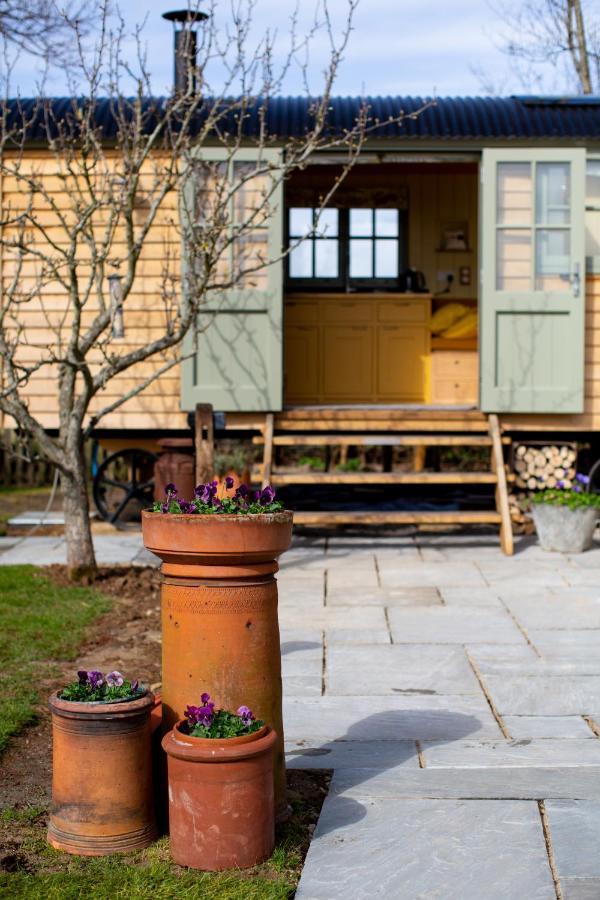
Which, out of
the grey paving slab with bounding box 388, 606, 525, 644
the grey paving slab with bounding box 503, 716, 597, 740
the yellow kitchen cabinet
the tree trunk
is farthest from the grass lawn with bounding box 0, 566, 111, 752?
the yellow kitchen cabinet

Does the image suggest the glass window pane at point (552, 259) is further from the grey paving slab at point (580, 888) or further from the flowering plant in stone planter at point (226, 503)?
the grey paving slab at point (580, 888)

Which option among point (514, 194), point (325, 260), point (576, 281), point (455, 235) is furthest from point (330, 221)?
point (576, 281)

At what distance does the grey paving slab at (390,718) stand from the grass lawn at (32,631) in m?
1.03

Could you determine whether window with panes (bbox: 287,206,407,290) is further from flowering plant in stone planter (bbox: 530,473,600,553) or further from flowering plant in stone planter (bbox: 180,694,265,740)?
flowering plant in stone planter (bbox: 180,694,265,740)

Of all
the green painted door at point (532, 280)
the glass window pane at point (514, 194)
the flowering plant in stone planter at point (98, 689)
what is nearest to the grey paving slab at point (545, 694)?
the flowering plant in stone planter at point (98, 689)

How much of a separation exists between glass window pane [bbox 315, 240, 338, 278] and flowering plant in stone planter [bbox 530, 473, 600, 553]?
4.05 meters

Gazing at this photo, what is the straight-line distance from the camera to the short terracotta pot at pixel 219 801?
2990 millimetres

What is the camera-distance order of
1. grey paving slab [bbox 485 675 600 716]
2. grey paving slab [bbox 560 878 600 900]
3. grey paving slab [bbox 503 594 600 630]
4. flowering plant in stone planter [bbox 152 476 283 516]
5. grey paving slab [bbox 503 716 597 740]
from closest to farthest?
grey paving slab [bbox 560 878 600 900], flowering plant in stone planter [bbox 152 476 283 516], grey paving slab [bbox 503 716 597 740], grey paving slab [bbox 485 675 600 716], grey paving slab [bbox 503 594 600 630]

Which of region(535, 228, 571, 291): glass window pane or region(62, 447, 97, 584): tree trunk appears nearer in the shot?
region(62, 447, 97, 584): tree trunk

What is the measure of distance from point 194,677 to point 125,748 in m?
0.27

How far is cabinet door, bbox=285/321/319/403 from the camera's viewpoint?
11.0 m

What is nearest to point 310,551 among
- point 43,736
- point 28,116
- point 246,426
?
point 246,426

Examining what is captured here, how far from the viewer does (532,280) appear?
8.90m

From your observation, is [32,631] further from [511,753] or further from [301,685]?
[511,753]
